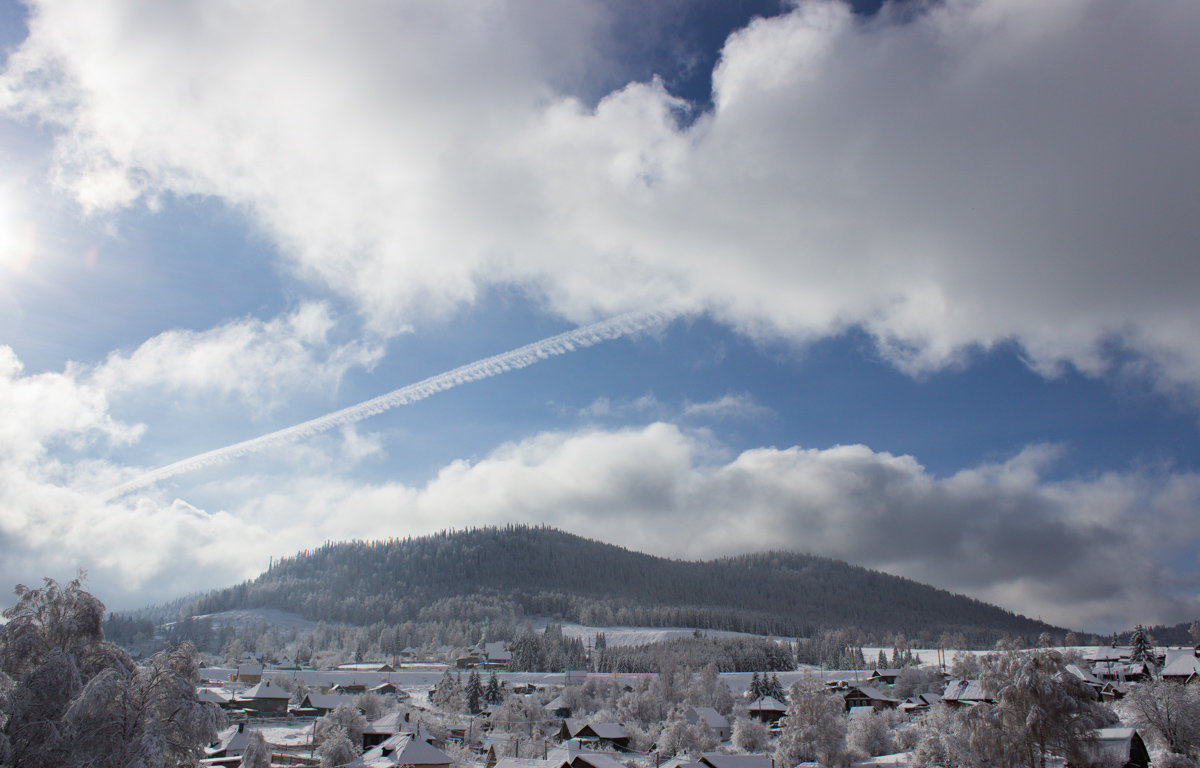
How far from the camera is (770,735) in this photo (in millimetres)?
89938

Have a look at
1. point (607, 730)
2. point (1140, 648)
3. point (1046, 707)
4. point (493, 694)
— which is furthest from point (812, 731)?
point (493, 694)

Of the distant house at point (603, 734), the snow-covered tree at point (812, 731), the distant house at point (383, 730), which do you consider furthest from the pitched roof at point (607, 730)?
the distant house at point (383, 730)

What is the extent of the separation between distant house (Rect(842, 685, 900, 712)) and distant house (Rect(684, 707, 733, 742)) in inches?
756

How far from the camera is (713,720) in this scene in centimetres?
9344

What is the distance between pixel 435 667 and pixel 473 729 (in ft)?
273

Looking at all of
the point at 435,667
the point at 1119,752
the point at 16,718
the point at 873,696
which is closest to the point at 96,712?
the point at 16,718

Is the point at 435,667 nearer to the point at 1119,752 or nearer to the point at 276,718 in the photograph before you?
the point at 276,718

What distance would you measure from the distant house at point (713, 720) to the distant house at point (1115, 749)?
52.9m

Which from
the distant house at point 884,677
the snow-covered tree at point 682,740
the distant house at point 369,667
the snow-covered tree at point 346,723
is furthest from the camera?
the distant house at point 369,667

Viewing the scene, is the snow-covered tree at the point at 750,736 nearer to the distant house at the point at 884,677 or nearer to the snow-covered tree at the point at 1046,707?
the snow-covered tree at the point at 1046,707

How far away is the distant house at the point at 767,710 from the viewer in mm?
103625

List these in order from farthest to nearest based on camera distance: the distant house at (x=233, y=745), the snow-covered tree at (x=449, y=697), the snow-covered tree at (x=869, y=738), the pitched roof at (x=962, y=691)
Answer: the snow-covered tree at (x=449, y=697) → the snow-covered tree at (x=869, y=738) → the distant house at (x=233, y=745) → the pitched roof at (x=962, y=691)

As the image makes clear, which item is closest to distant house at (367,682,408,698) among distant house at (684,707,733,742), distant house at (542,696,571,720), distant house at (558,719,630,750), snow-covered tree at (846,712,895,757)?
distant house at (542,696,571,720)

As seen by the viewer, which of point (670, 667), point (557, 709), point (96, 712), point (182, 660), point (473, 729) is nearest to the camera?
point (96, 712)
